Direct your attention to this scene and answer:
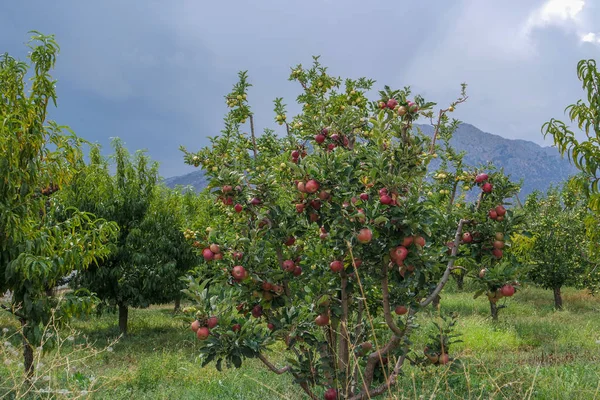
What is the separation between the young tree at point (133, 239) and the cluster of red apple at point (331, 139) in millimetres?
9226

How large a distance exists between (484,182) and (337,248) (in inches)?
66.8

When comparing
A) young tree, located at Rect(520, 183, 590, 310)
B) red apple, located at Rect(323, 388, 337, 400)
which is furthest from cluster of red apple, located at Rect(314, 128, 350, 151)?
young tree, located at Rect(520, 183, 590, 310)

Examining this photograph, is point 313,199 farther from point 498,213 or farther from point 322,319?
point 498,213

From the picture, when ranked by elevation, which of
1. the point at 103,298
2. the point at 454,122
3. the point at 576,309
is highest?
the point at 454,122

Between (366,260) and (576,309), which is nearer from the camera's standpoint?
(366,260)

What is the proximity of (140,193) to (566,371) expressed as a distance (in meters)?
10.9

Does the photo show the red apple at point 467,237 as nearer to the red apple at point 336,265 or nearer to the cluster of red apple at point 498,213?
the cluster of red apple at point 498,213

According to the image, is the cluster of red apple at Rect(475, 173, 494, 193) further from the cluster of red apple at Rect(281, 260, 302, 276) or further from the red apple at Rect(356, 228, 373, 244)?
the cluster of red apple at Rect(281, 260, 302, 276)

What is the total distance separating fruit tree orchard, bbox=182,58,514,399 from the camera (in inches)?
136

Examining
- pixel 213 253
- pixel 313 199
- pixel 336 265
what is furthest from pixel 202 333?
pixel 313 199

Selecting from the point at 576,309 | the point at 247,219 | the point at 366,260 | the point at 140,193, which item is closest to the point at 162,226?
the point at 140,193

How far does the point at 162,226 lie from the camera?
13.7 meters

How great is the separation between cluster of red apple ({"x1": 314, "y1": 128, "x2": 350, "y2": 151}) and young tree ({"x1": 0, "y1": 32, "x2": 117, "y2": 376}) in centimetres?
345

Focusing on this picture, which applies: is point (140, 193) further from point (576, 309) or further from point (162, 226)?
point (576, 309)
